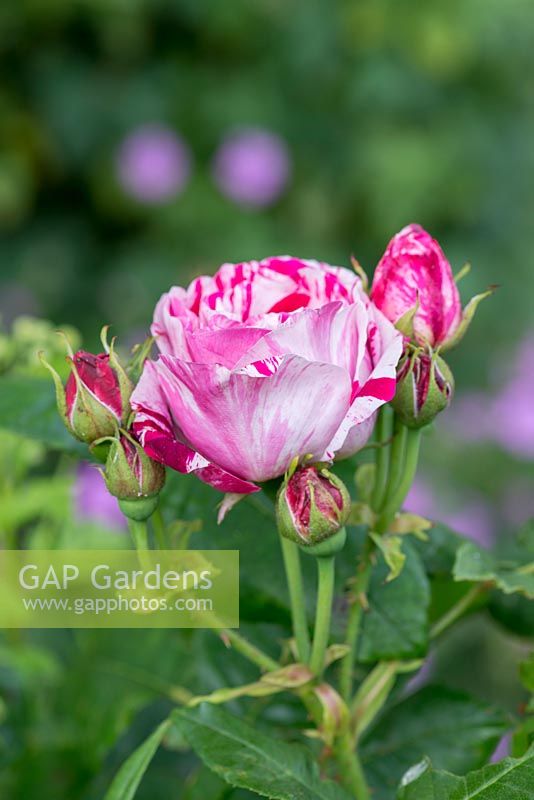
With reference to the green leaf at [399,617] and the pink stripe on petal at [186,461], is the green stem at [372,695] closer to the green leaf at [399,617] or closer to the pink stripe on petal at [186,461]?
the green leaf at [399,617]

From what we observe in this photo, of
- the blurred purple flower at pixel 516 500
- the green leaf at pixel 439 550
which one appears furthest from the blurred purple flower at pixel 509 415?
the green leaf at pixel 439 550

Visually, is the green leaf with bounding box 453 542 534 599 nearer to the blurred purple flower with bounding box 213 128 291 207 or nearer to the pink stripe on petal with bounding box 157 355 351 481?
the pink stripe on petal with bounding box 157 355 351 481

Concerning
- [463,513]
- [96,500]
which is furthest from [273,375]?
[463,513]

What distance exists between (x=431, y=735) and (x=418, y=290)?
225 mm

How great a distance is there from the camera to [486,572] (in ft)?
1.41

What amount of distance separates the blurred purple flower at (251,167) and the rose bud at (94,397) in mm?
1962

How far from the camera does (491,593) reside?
0.54 m

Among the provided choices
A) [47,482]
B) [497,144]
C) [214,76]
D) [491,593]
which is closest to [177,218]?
[214,76]

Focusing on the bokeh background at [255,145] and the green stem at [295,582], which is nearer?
the green stem at [295,582]

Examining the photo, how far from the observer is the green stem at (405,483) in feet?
1.40

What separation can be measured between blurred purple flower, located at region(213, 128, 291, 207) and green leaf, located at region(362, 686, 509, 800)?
1904 mm

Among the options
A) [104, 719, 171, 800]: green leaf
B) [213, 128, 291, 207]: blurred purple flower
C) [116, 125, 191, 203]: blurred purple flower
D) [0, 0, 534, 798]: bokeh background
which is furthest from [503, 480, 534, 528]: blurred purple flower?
[104, 719, 171, 800]: green leaf

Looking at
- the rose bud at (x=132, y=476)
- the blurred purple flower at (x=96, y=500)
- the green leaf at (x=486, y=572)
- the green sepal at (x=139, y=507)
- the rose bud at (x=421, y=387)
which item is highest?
the rose bud at (x=421, y=387)

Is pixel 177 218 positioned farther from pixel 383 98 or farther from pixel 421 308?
pixel 421 308
